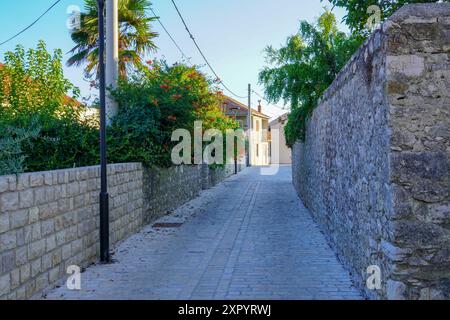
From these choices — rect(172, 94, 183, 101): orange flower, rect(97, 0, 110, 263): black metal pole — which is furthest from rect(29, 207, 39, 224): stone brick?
rect(172, 94, 183, 101): orange flower

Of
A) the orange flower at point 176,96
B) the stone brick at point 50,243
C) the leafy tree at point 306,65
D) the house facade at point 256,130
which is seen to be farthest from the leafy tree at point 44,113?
the house facade at point 256,130

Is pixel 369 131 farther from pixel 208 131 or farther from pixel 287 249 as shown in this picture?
pixel 208 131

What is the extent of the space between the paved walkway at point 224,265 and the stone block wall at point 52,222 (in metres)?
0.31

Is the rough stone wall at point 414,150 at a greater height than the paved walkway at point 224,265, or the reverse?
the rough stone wall at point 414,150

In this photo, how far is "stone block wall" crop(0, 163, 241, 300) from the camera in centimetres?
472

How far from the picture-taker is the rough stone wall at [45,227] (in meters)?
4.69

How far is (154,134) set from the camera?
10914 millimetres

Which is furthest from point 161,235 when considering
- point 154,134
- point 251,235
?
point 154,134

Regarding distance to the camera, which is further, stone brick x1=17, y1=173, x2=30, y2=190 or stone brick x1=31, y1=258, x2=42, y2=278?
stone brick x1=31, y1=258, x2=42, y2=278

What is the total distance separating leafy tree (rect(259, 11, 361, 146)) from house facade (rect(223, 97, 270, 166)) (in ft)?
115

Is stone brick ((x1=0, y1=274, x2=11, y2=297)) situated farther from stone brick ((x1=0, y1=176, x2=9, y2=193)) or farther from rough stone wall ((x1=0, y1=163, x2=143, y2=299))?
stone brick ((x1=0, y1=176, x2=9, y2=193))

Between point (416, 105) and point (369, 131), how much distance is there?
0.82 metres

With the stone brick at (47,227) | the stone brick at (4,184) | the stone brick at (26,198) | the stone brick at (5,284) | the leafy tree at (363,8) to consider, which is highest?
the leafy tree at (363,8)

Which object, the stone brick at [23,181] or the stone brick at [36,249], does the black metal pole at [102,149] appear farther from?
the stone brick at [23,181]
